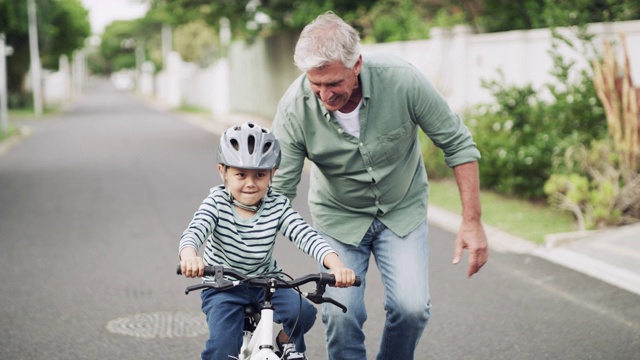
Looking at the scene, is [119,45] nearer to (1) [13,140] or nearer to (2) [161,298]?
(1) [13,140]

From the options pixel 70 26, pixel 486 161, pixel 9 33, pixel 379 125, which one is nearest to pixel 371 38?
pixel 486 161

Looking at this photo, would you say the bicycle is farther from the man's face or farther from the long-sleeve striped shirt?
the man's face

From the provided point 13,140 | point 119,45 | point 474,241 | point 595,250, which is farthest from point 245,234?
point 119,45

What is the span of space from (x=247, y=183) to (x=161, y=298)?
360 centimetres

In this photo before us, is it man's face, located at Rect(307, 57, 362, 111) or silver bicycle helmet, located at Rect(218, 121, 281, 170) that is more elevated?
man's face, located at Rect(307, 57, 362, 111)

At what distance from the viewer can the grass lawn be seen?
921cm

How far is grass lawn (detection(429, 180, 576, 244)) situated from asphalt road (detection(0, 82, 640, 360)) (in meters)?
0.76

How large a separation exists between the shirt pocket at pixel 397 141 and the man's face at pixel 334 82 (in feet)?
1.00

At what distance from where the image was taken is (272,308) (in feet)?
10.6

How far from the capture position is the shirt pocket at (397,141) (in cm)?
388

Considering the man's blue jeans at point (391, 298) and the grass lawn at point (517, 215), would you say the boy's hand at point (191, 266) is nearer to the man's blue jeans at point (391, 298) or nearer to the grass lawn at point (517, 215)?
the man's blue jeans at point (391, 298)

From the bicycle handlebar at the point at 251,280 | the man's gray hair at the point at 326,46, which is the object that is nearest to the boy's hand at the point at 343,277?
the bicycle handlebar at the point at 251,280

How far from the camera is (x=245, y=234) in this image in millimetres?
3484

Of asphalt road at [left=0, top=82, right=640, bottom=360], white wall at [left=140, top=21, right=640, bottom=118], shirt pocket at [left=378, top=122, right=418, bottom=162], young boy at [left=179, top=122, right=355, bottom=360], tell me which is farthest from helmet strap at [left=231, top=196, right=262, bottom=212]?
asphalt road at [left=0, top=82, right=640, bottom=360]
